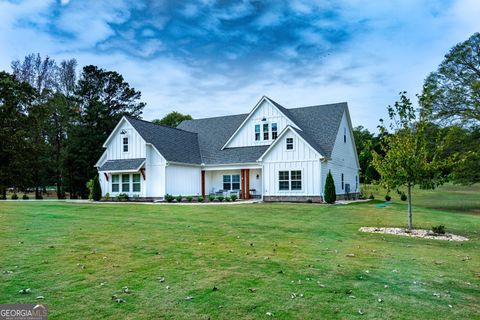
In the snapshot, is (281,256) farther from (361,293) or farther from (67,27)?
(67,27)

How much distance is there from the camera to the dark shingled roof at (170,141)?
2797 centimetres

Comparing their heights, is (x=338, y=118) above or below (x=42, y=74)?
below

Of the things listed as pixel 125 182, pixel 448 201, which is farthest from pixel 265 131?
pixel 448 201

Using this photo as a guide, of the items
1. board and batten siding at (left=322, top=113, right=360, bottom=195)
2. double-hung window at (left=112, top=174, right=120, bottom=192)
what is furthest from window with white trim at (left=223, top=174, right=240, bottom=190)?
double-hung window at (left=112, top=174, right=120, bottom=192)

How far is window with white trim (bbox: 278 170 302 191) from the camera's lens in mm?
25266

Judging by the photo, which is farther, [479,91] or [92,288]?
[479,91]

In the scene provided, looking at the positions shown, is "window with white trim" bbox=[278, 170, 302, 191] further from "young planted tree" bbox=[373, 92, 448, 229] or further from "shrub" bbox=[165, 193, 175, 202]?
"young planted tree" bbox=[373, 92, 448, 229]

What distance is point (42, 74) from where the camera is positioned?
42.6 m

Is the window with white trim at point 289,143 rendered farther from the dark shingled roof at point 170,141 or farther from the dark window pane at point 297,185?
the dark shingled roof at point 170,141

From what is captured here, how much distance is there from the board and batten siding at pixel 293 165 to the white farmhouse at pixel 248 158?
2.7 inches

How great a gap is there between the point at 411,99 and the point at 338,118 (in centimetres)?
1650

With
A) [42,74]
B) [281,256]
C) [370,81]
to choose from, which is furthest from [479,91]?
[42,74]

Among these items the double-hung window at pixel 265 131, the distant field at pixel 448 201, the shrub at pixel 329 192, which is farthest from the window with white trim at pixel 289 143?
the distant field at pixel 448 201

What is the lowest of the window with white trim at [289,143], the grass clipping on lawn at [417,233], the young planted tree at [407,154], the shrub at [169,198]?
the grass clipping on lawn at [417,233]
